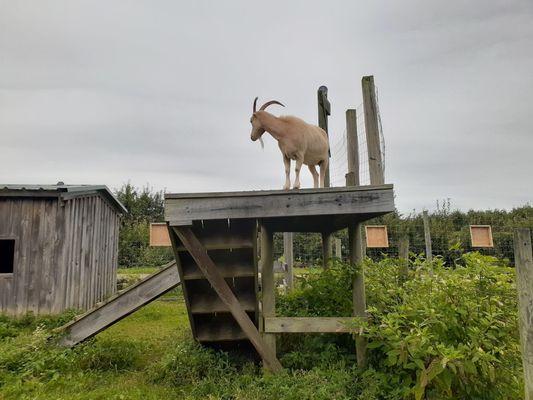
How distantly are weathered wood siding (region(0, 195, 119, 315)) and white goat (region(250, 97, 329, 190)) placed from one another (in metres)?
6.54

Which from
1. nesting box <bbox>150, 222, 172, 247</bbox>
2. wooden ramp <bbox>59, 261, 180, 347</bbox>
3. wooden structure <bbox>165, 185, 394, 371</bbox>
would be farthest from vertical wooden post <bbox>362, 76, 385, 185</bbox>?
nesting box <bbox>150, 222, 172, 247</bbox>

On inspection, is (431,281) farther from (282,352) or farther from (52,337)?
(52,337)

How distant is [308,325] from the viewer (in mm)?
3875

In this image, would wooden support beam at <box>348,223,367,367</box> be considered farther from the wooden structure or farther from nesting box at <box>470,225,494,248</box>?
nesting box at <box>470,225,494,248</box>

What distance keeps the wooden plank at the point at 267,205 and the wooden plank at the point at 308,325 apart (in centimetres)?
125

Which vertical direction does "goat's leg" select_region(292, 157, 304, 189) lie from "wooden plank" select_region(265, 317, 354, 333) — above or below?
above

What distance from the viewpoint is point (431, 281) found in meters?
3.54

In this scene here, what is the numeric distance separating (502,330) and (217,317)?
9.96 feet

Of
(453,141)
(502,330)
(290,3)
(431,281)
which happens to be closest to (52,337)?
(431,281)

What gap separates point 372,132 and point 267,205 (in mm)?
1333

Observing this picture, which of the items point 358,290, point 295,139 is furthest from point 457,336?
point 295,139

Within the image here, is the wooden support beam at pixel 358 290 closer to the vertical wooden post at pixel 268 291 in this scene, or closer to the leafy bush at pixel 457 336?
the leafy bush at pixel 457 336

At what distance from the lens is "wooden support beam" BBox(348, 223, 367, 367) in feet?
12.5

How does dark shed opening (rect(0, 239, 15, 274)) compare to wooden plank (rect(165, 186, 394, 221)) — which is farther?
dark shed opening (rect(0, 239, 15, 274))
